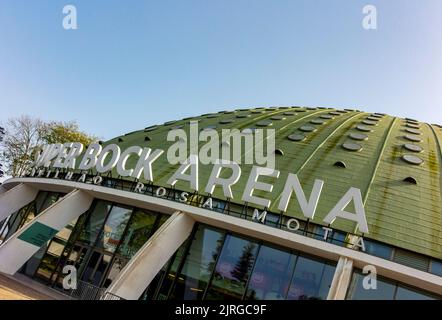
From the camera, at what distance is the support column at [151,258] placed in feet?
56.4

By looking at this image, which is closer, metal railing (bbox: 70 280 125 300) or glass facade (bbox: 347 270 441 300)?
glass facade (bbox: 347 270 441 300)

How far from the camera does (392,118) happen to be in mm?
35312

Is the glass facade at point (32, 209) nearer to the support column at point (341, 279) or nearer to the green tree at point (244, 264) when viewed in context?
the green tree at point (244, 264)

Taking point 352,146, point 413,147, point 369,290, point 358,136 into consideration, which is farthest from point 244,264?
point 413,147

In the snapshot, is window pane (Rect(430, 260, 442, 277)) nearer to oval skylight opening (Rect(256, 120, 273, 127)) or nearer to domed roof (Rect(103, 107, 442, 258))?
domed roof (Rect(103, 107, 442, 258))

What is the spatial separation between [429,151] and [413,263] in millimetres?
11703

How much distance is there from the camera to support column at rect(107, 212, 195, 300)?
677 inches

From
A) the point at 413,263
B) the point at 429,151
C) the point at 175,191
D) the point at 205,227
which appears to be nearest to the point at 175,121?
the point at 175,191

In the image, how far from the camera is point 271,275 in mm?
18891

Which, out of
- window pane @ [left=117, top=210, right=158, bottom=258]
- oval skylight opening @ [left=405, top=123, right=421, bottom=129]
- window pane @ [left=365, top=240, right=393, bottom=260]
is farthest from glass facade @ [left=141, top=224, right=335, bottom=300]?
oval skylight opening @ [left=405, top=123, right=421, bottom=129]

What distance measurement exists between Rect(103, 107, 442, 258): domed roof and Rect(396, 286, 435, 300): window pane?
1823 mm

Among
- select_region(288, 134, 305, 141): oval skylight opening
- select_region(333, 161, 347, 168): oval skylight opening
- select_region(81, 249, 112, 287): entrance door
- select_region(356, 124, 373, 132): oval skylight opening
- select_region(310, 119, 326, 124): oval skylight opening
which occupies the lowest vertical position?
select_region(81, 249, 112, 287): entrance door

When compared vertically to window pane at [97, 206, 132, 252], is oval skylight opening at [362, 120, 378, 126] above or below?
above

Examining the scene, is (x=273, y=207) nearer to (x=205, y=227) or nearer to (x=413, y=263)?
(x=205, y=227)
